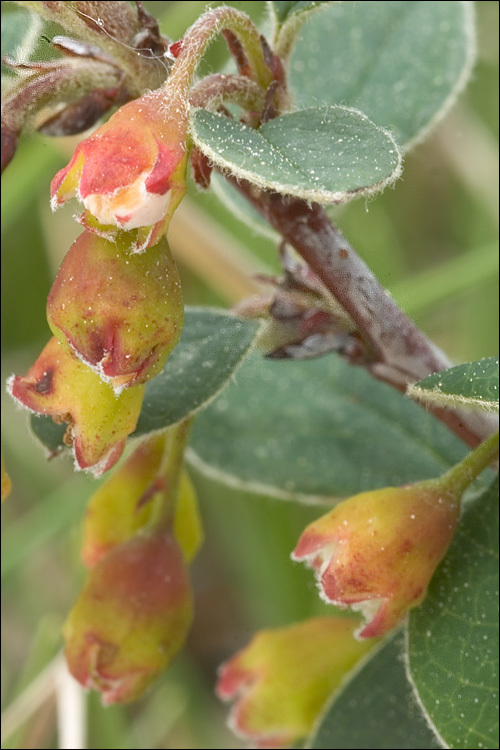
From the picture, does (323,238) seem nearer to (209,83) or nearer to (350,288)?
(350,288)

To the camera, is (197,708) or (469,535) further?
(197,708)

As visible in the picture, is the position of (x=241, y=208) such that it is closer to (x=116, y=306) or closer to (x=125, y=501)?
(x=125, y=501)

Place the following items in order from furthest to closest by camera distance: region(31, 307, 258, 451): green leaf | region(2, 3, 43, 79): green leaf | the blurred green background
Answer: the blurred green background < region(2, 3, 43, 79): green leaf < region(31, 307, 258, 451): green leaf

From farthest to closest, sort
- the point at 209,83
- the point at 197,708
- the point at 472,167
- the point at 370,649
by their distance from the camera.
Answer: the point at 472,167 → the point at 197,708 → the point at 370,649 → the point at 209,83

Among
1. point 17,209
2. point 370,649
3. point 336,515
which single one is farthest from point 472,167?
point 336,515

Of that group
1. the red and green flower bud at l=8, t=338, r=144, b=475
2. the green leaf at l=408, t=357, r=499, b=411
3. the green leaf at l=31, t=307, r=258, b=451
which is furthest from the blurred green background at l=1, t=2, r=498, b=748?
the red and green flower bud at l=8, t=338, r=144, b=475

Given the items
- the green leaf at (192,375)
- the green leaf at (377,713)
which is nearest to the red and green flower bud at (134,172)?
the green leaf at (192,375)

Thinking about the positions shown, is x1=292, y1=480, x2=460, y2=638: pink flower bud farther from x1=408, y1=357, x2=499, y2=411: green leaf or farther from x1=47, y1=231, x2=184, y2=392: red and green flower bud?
x1=47, y1=231, x2=184, y2=392: red and green flower bud
